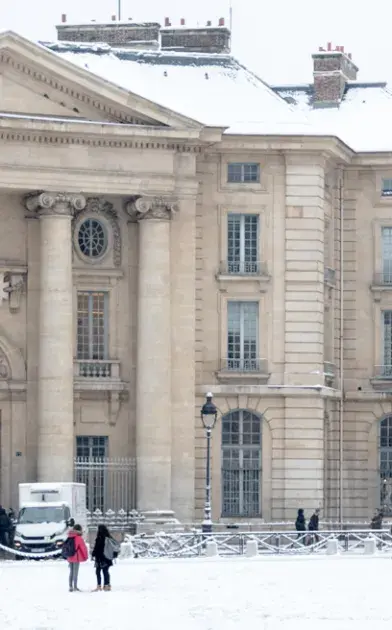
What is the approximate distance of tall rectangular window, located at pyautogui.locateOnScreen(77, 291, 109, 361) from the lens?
99.1 meters

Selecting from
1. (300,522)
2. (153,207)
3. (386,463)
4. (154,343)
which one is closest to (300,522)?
(300,522)

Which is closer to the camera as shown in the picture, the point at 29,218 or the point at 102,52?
the point at 29,218

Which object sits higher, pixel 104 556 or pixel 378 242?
pixel 378 242

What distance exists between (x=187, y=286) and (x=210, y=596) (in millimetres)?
28881

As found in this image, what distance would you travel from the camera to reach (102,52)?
105m

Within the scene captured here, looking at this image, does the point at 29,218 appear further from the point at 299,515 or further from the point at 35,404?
the point at 299,515

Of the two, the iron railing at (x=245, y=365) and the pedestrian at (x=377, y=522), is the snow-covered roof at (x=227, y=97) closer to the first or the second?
the iron railing at (x=245, y=365)

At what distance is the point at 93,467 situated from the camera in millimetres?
98250

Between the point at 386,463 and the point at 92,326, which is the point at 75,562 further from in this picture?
the point at 386,463

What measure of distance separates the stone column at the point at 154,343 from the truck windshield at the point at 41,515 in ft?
30.0

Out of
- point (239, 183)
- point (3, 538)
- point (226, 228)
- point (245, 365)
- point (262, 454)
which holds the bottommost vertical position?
point (3, 538)

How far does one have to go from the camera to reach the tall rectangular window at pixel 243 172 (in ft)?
332

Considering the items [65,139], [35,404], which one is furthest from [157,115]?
[35,404]

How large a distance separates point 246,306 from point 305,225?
333cm
